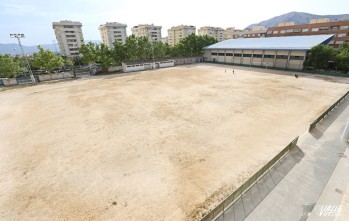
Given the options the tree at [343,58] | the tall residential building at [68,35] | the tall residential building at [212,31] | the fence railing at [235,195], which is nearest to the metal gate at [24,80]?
the tall residential building at [68,35]

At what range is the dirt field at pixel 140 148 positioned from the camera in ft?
36.2

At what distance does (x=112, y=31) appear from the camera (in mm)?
105562

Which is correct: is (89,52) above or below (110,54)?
above

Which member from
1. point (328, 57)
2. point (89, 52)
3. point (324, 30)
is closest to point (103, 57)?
point (89, 52)

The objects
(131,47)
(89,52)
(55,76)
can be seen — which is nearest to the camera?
(55,76)

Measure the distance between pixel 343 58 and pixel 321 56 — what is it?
12.9 feet

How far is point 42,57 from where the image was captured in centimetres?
4844

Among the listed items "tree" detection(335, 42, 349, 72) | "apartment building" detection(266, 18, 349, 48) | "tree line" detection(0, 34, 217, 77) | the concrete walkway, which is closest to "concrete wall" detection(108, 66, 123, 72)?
"tree line" detection(0, 34, 217, 77)

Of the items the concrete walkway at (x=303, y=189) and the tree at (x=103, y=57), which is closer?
the concrete walkway at (x=303, y=189)

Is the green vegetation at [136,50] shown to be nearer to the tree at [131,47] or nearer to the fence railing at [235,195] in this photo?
the tree at [131,47]

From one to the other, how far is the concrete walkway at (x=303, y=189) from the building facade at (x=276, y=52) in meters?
39.1

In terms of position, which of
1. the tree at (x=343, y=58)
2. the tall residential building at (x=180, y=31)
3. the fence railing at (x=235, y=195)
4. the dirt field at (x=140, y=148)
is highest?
the tall residential building at (x=180, y=31)

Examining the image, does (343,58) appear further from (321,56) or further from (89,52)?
(89,52)

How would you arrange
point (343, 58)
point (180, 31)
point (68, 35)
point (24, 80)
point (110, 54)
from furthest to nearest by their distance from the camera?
point (180, 31) < point (68, 35) < point (110, 54) < point (24, 80) < point (343, 58)
